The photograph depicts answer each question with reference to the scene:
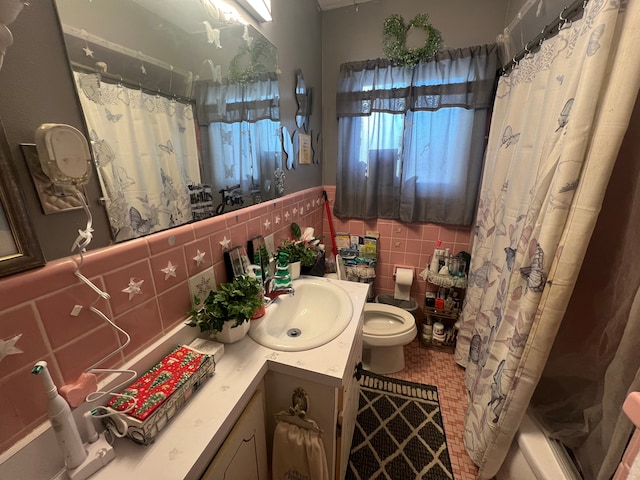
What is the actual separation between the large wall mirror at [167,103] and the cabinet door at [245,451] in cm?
58

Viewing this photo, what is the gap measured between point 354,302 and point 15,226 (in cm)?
102

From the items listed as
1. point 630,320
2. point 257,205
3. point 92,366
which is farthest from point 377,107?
point 92,366

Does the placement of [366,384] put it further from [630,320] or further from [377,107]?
[377,107]

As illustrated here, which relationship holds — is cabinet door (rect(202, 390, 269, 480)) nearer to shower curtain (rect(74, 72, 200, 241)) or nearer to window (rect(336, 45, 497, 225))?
shower curtain (rect(74, 72, 200, 241))

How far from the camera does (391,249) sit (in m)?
2.06

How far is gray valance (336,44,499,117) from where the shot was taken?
1.56 meters

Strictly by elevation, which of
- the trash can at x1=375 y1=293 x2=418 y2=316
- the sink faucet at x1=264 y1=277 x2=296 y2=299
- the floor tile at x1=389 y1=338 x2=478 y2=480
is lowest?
the floor tile at x1=389 y1=338 x2=478 y2=480

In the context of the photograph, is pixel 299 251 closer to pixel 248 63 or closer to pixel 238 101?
pixel 238 101

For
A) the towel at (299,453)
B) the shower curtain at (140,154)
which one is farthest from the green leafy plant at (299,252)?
the towel at (299,453)

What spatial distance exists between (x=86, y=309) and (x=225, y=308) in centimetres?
33

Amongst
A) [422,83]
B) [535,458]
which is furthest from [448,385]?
[422,83]

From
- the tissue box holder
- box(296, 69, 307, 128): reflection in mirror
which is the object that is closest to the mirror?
box(296, 69, 307, 128): reflection in mirror

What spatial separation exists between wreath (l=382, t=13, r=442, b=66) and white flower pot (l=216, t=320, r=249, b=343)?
6.06ft

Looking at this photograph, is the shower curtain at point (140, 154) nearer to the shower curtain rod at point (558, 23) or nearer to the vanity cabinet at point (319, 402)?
the vanity cabinet at point (319, 402)
